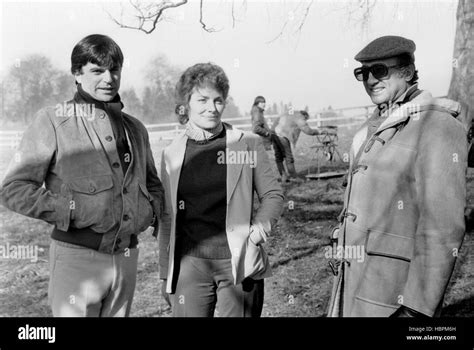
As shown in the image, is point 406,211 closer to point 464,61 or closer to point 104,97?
point 104,97

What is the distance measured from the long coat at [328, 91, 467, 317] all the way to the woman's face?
56 cm

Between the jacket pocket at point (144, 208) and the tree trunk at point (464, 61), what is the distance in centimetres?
191

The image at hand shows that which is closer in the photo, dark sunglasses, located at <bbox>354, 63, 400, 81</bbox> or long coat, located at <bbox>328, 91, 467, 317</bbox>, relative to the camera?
long coat, located at <bbox>328, 91, 467, 317</bbox>

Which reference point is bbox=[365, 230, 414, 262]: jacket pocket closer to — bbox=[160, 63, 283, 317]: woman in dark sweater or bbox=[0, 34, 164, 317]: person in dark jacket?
bbox=[160, 63, 283, 317]: woman in dark sweater

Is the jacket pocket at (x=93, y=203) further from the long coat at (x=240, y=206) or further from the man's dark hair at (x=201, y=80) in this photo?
the man's dark hair at (x=201, y=80)

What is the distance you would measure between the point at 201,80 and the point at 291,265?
64.1 inches

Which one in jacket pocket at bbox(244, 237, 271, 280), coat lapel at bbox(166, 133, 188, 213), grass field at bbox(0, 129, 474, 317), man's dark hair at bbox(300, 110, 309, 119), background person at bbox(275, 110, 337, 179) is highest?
man's dark hair at bbox(300, 110, 309, 119)

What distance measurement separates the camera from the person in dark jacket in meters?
2.29
